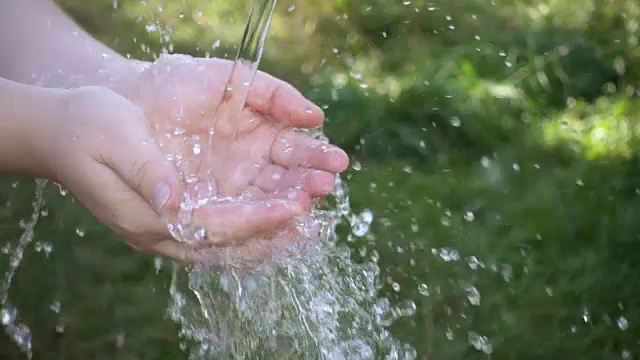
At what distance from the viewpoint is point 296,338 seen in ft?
A: 5.20

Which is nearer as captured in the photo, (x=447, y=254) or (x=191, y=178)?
(x=191, y=178)

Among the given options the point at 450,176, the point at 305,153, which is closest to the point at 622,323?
the point at 450,176

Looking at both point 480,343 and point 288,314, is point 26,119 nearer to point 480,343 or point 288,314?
point 288,314

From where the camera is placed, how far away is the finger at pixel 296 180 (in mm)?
1355

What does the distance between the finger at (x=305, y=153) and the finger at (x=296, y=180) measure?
13 mm

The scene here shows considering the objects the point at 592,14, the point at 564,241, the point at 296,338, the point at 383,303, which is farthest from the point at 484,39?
the point at 296,338

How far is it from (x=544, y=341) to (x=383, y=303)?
285mm

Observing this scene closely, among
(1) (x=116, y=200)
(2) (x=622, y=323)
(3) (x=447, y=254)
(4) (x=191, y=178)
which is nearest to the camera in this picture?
(1) (x=116, y=200)

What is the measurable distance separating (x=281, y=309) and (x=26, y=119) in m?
0.52

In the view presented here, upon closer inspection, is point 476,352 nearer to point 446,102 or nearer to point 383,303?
point 383,303

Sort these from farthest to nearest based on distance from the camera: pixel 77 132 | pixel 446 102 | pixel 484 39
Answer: pixel 484 39 < pixel 446 102 < pixel 77 132

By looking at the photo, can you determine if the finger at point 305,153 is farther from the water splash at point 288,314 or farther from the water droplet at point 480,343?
the water droplet at point 480,343

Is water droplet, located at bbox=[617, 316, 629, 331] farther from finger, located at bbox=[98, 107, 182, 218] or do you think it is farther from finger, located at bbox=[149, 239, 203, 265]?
finger, located at bbox=[98, 107, 182, 218]

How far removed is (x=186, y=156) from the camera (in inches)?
57.1
